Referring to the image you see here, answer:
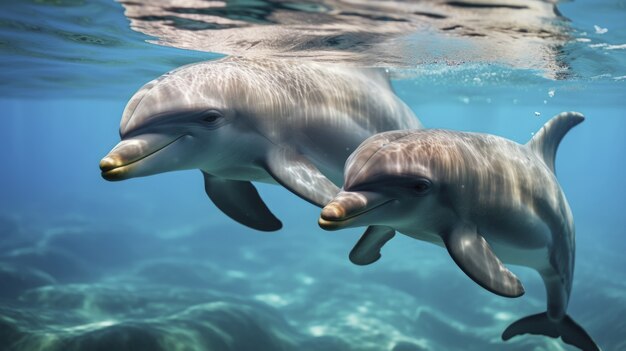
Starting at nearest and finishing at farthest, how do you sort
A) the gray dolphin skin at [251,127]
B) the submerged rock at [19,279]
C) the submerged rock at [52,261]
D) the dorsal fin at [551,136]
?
the gray dolphin skin at [251,127] → the dorsal fin at [551,136] → the submerged rock at [19,279] → the submerged rock at [52,261]

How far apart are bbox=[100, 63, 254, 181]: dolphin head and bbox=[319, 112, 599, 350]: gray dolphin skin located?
129 cm

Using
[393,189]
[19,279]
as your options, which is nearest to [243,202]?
[393,189]

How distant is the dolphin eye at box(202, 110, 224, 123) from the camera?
4309 mm

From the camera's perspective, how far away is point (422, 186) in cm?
381

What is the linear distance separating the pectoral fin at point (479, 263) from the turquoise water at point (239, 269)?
5211 mm

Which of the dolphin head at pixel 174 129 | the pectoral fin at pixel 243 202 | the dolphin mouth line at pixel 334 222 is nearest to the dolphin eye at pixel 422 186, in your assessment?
the dolphin mouth line at pixel 334 222

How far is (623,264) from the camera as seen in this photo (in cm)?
2383

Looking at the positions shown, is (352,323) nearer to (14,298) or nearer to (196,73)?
(14,298)

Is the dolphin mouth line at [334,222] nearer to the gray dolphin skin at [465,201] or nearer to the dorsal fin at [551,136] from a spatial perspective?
the gray dolphin skin at [465,201]

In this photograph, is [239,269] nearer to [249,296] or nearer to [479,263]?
[249,296]

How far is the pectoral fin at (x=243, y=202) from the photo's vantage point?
18.7 feet

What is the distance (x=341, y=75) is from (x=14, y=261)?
1752cm

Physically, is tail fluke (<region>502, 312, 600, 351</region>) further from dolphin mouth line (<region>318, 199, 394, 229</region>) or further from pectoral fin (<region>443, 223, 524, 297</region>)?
dolphin mouth line (<region>318, 199, 394, 229</region>)

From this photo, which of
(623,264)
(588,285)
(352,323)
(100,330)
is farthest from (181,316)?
(623,264)
